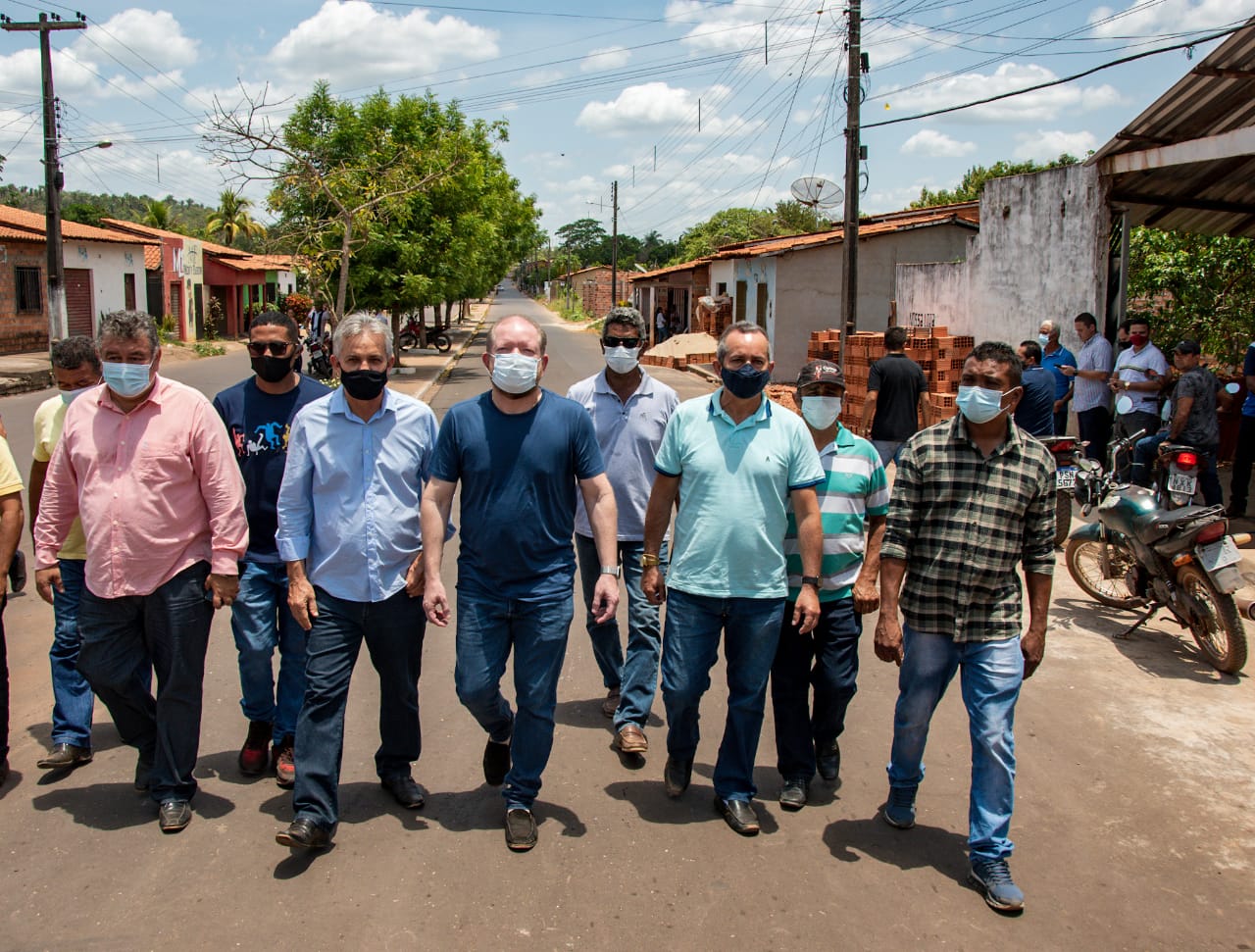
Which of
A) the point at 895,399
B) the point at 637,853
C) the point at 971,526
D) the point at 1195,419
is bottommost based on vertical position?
the point at 637,853

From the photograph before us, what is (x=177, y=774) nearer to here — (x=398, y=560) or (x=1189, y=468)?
(x=398, y=560)

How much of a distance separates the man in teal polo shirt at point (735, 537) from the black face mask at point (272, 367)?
1650mm

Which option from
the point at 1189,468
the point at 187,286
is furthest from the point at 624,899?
the point at 187,286

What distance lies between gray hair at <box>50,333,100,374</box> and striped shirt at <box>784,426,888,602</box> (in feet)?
10.6

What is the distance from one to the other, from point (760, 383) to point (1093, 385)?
27.4 ft

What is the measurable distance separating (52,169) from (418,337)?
1328 cm

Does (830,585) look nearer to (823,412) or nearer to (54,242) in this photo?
(823,412)

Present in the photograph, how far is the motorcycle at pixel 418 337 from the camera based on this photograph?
3428 centimetres

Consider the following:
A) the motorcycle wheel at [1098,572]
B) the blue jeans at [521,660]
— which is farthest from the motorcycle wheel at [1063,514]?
the blue jeans at [521,660]

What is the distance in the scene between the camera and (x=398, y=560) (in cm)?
407

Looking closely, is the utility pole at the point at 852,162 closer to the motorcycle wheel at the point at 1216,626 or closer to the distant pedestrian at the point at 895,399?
the distant pedestrian at the point at 895,399

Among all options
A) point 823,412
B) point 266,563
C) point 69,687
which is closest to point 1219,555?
point 823,412

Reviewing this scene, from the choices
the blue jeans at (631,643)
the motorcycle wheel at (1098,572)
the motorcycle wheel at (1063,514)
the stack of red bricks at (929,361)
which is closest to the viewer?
the blue jeans at (631,643)

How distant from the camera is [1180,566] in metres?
6.28
